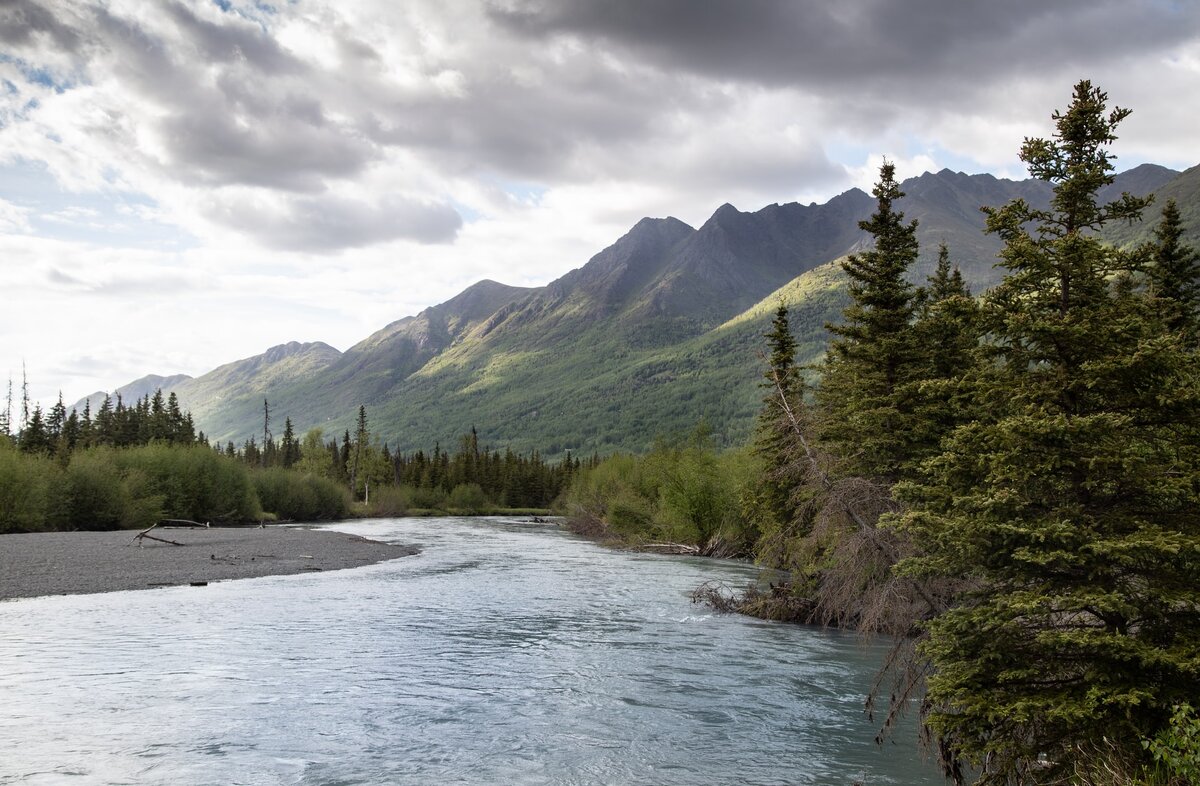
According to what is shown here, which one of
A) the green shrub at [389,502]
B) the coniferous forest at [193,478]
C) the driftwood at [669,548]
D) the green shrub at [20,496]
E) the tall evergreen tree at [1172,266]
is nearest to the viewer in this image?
the tall evergreen tree at [1172,266]

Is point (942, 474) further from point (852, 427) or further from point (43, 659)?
point (43, 659)

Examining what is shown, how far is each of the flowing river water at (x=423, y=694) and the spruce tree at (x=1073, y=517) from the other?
4972 millimetres

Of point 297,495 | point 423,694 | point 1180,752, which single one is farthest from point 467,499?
point 1180,752

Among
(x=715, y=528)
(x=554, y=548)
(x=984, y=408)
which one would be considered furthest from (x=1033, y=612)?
(x=554, y=548)

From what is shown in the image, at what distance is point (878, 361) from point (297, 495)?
336 ft

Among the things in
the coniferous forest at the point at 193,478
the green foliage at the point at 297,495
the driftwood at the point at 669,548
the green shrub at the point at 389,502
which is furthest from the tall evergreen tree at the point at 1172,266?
the green shrub at the point at 389,502

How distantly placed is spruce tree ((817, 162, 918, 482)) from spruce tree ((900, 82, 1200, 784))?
367 inches

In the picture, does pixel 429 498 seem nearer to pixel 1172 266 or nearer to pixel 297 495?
pixel 297 495

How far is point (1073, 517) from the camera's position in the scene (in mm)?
10727

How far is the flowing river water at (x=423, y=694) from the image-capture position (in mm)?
14461

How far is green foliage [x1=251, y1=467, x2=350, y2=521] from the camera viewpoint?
107 metres

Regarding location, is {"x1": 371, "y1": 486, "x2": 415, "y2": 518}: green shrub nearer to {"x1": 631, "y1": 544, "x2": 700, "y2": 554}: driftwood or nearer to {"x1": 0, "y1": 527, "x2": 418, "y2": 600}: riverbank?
{"x1": 0, "y1": 527, "x2": 418, "y2": 600}: riverbank

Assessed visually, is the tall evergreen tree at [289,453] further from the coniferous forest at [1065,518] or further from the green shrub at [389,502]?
the coniferous forest at [1065,518]

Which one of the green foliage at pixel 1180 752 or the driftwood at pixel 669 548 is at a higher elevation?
the green foliage at pixel 1180 752
